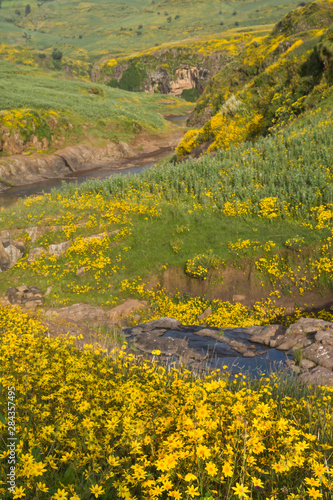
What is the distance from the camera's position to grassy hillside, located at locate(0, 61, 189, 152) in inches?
1967

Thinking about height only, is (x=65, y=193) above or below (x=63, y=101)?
below

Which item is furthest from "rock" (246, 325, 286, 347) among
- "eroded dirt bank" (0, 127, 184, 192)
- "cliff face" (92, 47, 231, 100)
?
"cliff face" (92, 47, 231, 100)

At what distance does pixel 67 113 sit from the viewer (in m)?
58.4

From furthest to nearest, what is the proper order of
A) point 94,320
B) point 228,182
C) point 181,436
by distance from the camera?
point 228,182 → point 94,320 → point 181,436

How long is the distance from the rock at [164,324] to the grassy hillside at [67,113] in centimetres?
4504

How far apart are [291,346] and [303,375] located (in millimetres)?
1669

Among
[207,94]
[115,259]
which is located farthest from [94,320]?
[207,94]

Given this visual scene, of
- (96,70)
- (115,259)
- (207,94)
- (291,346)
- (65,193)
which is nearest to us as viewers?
(291,346)

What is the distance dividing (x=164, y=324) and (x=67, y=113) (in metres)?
56.6

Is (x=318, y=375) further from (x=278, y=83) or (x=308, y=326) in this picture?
(x=278, y=83)

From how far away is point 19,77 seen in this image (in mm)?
79125

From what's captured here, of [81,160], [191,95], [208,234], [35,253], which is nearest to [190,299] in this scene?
[208,234]

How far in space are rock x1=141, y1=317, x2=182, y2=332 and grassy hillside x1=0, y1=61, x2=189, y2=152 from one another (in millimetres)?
45044

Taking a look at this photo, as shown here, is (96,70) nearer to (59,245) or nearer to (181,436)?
(59,245)
